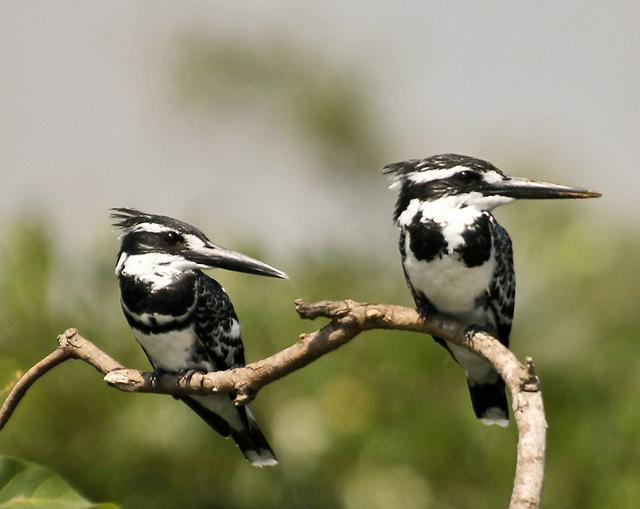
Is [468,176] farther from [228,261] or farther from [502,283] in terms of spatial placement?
[228,261]

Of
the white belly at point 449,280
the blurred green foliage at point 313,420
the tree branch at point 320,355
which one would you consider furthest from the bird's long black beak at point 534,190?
the blurred green foliage at point 313,420

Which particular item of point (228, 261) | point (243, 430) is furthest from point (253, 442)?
point (228, 261)

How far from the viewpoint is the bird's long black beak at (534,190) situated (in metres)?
2.60

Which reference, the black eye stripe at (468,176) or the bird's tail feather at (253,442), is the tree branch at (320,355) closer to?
the black eye stripe at (468,176)

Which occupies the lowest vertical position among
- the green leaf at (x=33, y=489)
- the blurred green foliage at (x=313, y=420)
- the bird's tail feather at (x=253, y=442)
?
the blurred green foliage at (x=313, y=420)

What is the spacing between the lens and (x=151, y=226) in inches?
130

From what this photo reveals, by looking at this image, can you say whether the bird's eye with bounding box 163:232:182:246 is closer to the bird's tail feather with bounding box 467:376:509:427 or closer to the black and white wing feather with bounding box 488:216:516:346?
the black and white wing feather with bounding box 488:216:516:346

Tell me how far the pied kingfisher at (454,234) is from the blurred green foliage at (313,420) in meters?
2.22

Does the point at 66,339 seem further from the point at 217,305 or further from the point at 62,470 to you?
the point at 62,470

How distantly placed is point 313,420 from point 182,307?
225 centimetres

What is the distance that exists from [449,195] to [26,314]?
3.27 m

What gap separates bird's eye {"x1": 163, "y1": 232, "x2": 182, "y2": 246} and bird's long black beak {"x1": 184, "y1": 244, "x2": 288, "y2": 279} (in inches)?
2.0

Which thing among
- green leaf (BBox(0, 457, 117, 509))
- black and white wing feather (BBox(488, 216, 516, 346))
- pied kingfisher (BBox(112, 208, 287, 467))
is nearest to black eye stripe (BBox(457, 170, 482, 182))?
black and white wing feather (BBox(488, 216, 516, 346))

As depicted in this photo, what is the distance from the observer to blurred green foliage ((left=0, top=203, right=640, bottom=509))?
5496mm
